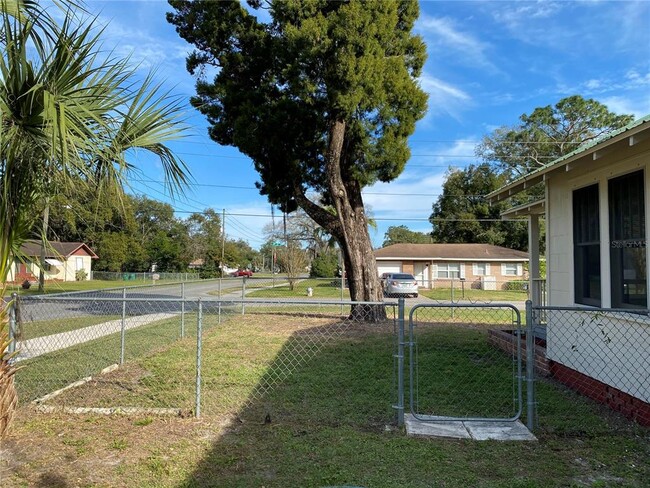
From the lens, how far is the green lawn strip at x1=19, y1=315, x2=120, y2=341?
10.6 m

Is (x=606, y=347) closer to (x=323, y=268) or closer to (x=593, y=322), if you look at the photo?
(x=593, y=322)

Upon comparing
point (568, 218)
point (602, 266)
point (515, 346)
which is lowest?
point (515, 346)

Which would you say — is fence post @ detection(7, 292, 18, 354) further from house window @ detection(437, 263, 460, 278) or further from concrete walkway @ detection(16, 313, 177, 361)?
house window @ detection(437, 263, 460, 278)

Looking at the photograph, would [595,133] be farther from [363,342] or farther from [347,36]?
[363,342]

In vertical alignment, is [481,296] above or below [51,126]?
below

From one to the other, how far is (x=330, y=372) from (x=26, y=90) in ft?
17.2

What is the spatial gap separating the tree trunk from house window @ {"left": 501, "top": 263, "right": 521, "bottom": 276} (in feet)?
82.2

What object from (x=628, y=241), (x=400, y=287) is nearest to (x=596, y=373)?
(x=628, y=241)

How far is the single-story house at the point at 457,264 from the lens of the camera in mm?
35031

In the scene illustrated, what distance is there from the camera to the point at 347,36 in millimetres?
10836

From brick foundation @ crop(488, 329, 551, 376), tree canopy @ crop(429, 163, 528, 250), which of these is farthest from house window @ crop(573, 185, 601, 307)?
tree canopy @ crop(429, 163, 528, 250)

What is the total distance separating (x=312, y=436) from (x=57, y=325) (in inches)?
412

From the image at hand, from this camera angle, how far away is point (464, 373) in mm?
6754

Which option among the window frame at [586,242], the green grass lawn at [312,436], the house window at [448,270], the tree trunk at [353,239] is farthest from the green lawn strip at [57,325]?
the house window at [448,270]
